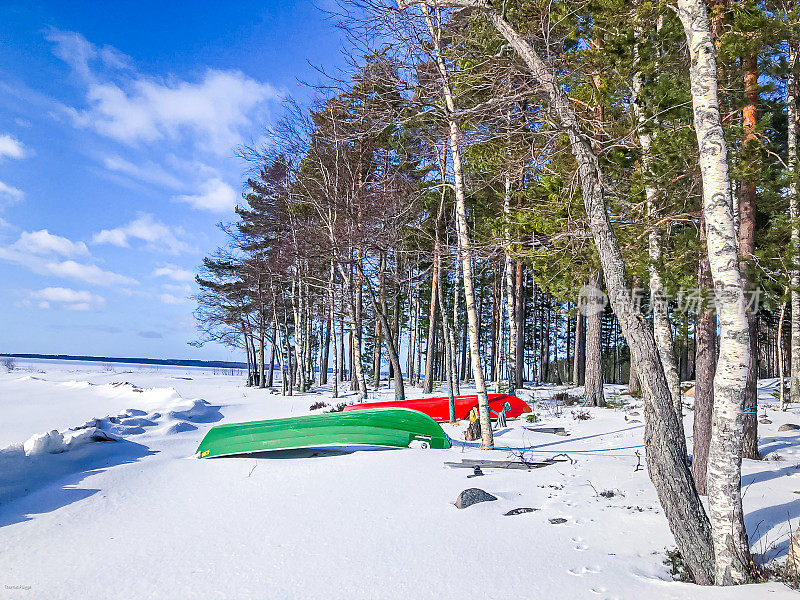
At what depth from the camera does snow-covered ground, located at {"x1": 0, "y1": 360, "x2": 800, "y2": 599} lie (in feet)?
11.1

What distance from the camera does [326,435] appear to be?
7562 millimetres

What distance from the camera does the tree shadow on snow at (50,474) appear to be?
5.11m

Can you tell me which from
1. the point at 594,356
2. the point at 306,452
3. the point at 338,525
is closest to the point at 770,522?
the point at 338,525

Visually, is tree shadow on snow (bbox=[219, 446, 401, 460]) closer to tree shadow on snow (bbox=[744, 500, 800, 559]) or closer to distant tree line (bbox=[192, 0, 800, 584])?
distant tree line (bbox=[192, 0, 800, 584])

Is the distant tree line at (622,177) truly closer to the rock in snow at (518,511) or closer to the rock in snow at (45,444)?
the rock in snow at (518,511)

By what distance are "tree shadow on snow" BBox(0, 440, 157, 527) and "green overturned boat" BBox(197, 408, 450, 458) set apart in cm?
132

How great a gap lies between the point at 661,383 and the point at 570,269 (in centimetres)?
794

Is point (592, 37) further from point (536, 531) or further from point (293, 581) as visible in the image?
point (293, 581)

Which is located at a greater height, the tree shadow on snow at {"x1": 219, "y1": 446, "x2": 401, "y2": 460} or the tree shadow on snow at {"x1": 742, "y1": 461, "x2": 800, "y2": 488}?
the tree shadow on snow at {"x1": 219, "y1": 446, "x2": 401, "y2": 460}

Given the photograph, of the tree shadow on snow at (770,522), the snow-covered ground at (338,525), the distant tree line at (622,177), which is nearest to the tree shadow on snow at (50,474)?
the snow-covered ground at (338,525)

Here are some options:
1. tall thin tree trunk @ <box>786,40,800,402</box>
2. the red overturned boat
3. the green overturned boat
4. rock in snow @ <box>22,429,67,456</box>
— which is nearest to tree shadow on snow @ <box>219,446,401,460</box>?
the green overturned boat

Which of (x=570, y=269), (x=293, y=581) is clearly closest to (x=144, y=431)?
(x=293, y=581)

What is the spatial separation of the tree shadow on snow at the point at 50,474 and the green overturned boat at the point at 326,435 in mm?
1323

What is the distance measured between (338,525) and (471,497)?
1.43m
